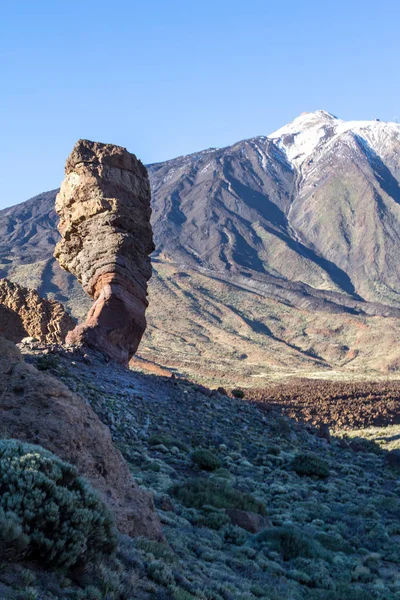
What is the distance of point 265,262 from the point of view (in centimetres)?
13025

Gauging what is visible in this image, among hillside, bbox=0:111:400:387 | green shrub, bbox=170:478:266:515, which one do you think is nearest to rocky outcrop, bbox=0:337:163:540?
green shrub, bbox=170:478:266:515

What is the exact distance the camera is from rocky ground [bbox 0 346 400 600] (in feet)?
19.2

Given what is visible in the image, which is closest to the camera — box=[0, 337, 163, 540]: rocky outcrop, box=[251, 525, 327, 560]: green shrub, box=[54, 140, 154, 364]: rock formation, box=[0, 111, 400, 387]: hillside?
box=[0, 337, 163, 540]: rocky outcrop

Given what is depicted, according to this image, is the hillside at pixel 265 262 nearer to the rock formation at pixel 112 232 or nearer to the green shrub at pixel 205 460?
the rock formation at pixel 112 232

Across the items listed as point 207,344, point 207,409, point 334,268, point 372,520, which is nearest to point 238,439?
point 207,409

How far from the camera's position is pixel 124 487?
7598mm

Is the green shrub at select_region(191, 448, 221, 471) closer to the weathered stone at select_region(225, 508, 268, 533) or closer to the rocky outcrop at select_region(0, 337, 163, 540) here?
the weathered stone at select_region(225, 508, 268, 533)

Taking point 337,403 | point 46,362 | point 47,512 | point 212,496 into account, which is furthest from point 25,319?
point 47,512

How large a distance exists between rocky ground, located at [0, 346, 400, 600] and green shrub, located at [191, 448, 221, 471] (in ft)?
0.10

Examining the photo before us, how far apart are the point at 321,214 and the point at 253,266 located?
142ft

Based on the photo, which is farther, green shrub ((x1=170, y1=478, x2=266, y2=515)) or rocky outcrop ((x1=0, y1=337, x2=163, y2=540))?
green shrub ((x1=170, y1=478, x2=266, y2=515))

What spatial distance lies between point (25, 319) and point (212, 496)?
15773mm

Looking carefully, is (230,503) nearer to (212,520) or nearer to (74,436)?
(212,520)

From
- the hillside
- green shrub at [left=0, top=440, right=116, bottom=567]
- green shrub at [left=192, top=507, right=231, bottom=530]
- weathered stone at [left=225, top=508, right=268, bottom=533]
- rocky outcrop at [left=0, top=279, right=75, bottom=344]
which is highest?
the hillside
